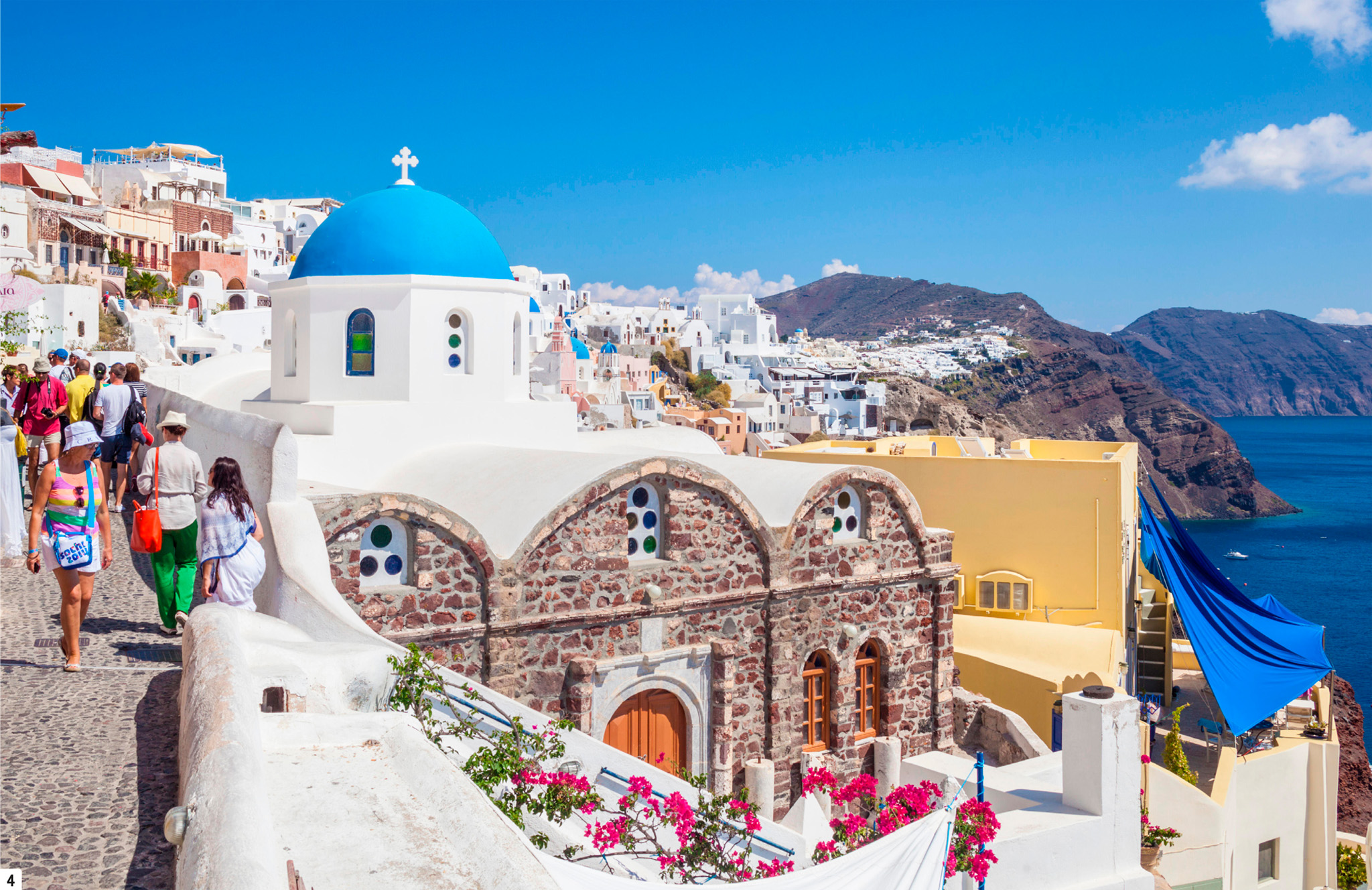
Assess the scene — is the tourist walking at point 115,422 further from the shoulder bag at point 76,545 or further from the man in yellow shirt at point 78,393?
the shoulder bag at point 76,545

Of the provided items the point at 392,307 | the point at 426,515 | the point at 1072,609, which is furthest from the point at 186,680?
the point at 1072,609

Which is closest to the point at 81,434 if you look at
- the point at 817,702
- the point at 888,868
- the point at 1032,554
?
the point at 888,868

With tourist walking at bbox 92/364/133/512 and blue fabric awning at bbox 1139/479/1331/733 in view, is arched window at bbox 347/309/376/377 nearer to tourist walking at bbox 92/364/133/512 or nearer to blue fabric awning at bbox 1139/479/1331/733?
tourist walking at bbox 92/364/133/512

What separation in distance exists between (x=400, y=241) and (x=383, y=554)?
13.8ft

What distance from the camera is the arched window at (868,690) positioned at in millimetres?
11281

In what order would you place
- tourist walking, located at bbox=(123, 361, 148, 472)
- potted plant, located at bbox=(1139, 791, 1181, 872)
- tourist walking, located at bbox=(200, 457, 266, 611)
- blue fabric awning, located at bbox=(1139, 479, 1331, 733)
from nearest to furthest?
tourist walking, located at bbox=(200, 457, 266, 611) < tourist walking, located at bbox=(123, 361, 148, 472) < potted plant, located at bbox=(1139, 791, 1181, 872) < blue fabric awning, located at bbox=(1139, 479, 1331, 733)

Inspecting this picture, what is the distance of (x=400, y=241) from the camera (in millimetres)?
11438

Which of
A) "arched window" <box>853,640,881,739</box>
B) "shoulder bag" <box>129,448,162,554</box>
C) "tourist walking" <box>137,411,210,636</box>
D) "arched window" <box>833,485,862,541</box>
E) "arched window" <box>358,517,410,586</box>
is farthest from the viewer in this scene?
"arched window" <box>853,640,881,739</box>

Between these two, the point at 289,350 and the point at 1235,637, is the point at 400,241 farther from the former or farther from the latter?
the point at 1235,637

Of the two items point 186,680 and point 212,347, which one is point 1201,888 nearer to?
point 186,680

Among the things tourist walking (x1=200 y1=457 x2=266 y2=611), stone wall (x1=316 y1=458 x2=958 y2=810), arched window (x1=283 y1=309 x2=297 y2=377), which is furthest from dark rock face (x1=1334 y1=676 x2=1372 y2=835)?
tourist walking (x1=200 y1=457 x2=266 y2=611)

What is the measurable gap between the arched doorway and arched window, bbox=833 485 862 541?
2.48 metres

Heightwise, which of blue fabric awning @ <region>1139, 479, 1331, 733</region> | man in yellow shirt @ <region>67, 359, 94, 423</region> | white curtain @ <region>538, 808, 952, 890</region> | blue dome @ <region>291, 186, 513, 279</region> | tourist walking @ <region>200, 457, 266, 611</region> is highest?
blue dome @ <region>291, 186, 513, 279</region>

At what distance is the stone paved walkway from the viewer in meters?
3.26
